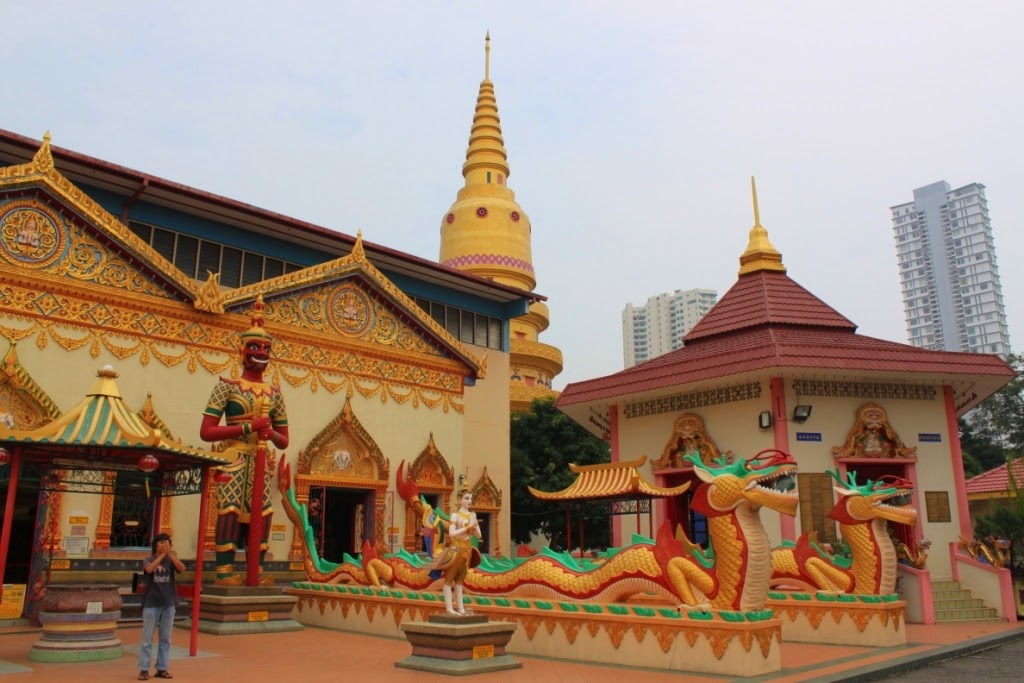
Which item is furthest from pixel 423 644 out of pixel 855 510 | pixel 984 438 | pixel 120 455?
pixel 984 438

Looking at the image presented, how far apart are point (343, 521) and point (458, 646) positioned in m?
11.9

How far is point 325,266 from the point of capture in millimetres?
17203

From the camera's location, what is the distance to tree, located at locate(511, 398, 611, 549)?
2841 centimetres

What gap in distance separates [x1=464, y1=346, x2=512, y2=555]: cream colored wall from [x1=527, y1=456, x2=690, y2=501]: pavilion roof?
3.96 metres

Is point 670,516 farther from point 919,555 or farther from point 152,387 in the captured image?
point 152,387

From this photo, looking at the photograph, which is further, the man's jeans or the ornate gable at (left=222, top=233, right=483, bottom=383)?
the ornate gable at (left=222, top=233, right=483, bottom=383)

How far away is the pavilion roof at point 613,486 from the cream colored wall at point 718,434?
1810 mm

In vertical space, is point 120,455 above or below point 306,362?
below

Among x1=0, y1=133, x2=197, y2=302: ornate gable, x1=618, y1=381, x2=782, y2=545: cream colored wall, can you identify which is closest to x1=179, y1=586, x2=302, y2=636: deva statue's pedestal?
x1=0, y1=133, x2=197, y2=302: ornate gable

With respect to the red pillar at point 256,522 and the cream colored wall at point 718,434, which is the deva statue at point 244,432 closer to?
the red pillar at point 256,522

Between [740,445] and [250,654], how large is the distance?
410 inches

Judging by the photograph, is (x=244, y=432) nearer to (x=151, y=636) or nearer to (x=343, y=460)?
(x=343, y=460)

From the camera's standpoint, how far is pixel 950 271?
85688 millimetres

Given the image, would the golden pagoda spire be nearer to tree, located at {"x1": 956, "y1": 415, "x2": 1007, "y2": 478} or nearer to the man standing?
the man standing
